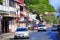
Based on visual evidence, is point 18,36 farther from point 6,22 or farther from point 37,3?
point 37,3

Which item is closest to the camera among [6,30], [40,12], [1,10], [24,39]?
[24,39]

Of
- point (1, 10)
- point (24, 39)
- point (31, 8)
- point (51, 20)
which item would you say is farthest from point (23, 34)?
point (51, 20)

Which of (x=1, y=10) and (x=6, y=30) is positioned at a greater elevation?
(x=1, y=10)

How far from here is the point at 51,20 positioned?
493 ft

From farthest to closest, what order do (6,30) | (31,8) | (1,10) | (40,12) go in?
1. (40,12)
2. (31,8)
3. (6,30)
4. (1,10)

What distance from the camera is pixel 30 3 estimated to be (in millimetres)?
119562

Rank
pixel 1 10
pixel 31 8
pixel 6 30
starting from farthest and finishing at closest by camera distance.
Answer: pixel 31 8
pixel 6 30
pixel 1 10

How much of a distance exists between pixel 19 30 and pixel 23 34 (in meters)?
1.01

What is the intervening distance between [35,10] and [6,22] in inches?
2562

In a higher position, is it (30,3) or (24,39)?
(30,3)

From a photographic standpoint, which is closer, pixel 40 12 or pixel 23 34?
pixel 23 34

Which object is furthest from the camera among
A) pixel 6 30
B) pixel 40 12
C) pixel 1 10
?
pixel 40 12

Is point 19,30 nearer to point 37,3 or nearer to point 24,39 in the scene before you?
point 24,39

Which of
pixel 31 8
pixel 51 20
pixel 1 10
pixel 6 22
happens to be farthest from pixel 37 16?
pixel 1 10
